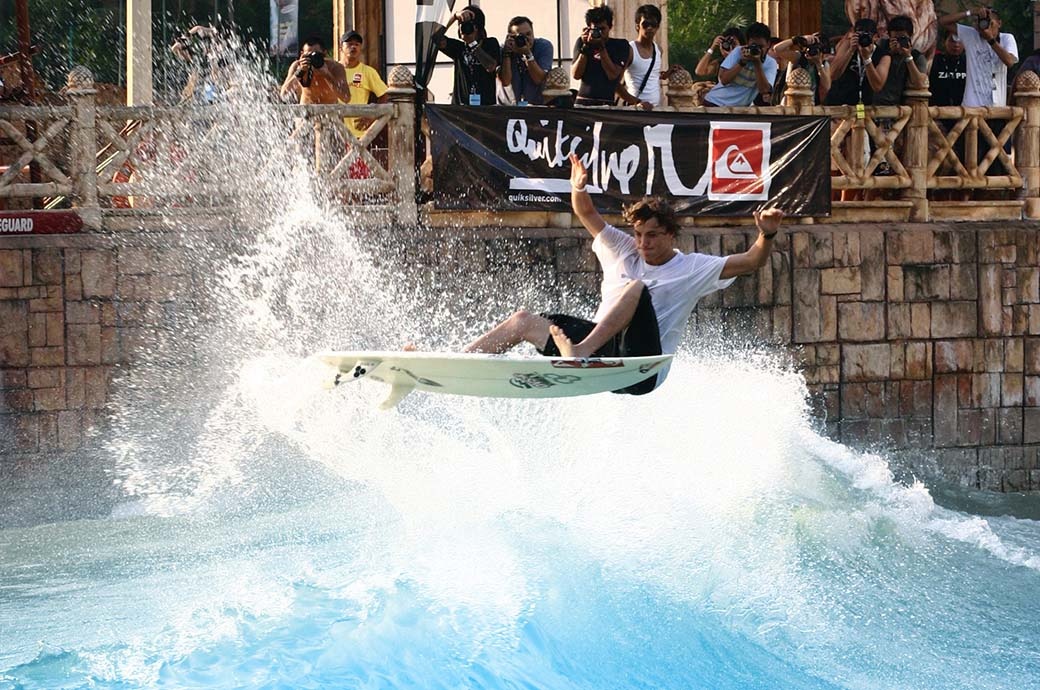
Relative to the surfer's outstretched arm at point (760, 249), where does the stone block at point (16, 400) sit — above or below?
below

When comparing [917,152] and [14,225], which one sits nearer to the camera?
[14,225]

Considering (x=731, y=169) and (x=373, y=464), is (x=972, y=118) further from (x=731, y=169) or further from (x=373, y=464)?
(x=373, y=464)

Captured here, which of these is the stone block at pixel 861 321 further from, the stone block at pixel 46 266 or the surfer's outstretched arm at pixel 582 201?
the stone block at pixel 46 266

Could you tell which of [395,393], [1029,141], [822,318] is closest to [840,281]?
[822,318]

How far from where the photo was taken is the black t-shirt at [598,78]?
39.7 feet

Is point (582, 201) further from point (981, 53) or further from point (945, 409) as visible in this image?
point (981, 53)

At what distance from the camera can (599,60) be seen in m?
12.1

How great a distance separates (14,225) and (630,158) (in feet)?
15.8

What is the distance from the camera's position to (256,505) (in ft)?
35.7

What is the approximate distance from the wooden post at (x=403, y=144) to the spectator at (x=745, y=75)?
2774mm

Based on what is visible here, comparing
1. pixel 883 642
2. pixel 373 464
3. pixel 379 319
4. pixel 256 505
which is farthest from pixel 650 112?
pixel 883 642

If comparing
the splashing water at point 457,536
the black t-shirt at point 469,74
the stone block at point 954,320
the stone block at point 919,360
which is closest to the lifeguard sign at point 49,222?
the splashing water at point 457,536

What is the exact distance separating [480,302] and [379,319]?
806mm

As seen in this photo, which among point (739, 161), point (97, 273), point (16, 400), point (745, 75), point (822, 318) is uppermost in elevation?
point (745, 75)
